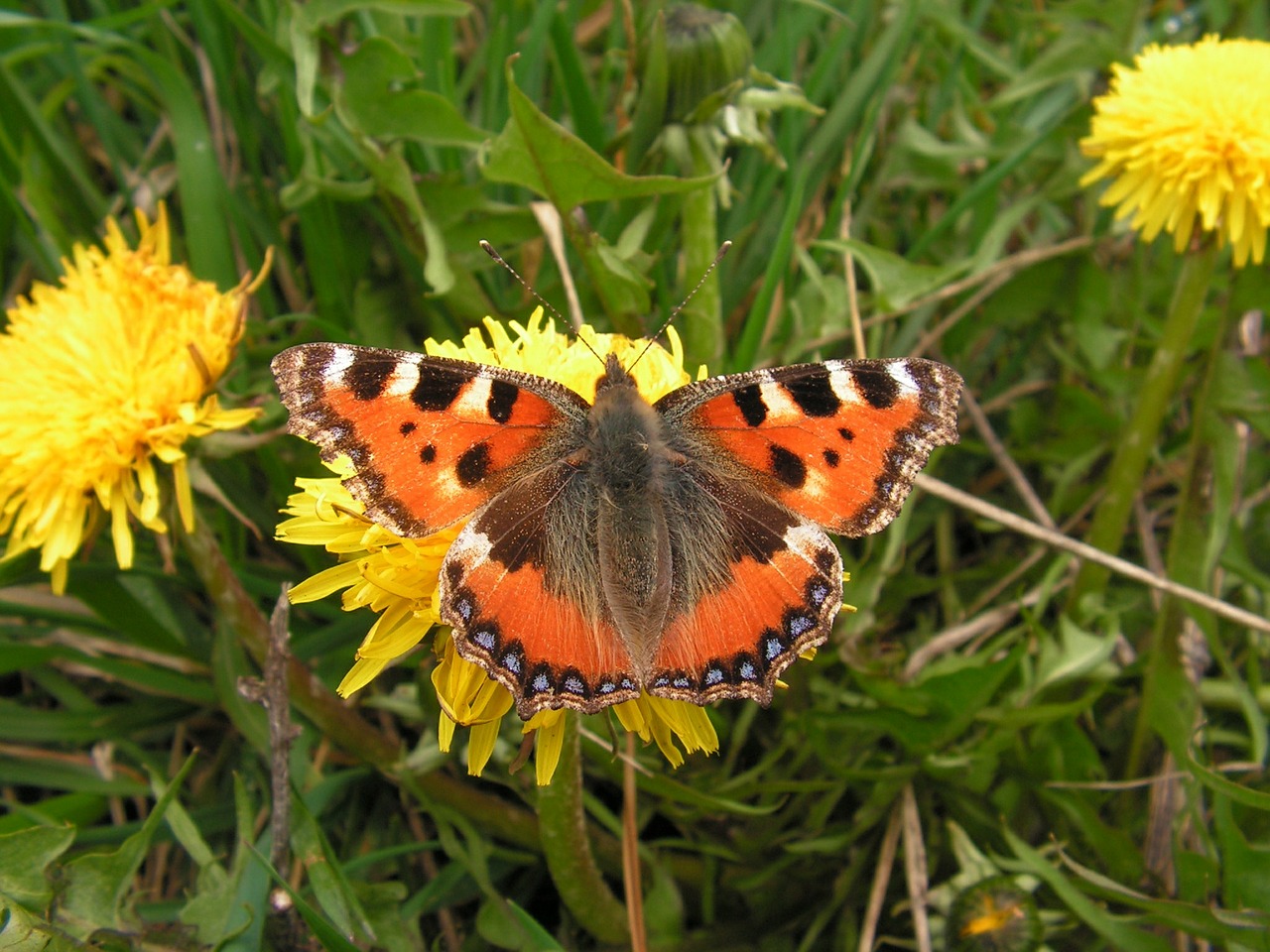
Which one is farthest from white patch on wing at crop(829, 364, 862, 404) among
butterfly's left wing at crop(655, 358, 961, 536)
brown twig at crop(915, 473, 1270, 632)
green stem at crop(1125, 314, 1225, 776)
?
green stem at crop(1125, 314, 1225, 776)

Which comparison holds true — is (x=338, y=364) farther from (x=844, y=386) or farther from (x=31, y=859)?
(x=31, y=859)

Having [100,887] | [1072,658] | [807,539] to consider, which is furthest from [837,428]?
[100,887]

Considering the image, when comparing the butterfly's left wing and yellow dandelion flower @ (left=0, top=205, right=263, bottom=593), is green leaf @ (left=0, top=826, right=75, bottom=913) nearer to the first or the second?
yellow dandelion flower @ (left=0, top=205, right=263, bottom=593)

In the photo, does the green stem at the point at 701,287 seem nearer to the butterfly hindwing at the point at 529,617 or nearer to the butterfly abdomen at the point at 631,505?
the butterfly abdomen at the point at 631,505

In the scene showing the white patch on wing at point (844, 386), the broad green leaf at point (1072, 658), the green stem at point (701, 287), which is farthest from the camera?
the green stem at point (701, 287)

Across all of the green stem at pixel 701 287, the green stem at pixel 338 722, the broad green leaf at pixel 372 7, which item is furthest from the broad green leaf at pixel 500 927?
the broad green leaf at pixel 372 7
